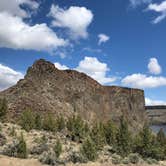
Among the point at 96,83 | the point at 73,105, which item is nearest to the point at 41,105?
the point at 73,105

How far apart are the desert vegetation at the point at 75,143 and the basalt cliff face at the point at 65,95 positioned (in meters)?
8.39

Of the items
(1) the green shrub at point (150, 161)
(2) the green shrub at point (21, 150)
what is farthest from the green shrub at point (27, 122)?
(1) the green shrub at point (150, 161)

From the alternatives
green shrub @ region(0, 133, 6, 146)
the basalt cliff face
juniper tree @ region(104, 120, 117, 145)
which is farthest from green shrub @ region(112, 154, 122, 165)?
the basalt cliff face

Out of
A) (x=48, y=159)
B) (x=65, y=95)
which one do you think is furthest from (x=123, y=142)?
(x=65, y=95)

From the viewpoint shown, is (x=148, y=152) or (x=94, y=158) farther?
(x=148, y=152)

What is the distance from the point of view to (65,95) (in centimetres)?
6159

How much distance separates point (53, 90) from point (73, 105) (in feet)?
18.8

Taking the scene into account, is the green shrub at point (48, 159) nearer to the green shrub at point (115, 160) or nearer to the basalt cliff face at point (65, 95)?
the green shrub at point (115, 160)

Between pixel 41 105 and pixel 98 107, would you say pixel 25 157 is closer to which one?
pixel 41 105

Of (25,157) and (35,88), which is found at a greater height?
(35,88)

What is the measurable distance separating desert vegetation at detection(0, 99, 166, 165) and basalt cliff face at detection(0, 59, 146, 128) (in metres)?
8.39

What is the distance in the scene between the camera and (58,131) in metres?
45.3

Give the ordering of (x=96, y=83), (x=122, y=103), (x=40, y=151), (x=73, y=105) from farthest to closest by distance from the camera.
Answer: (x=122, y=103)
(x=96, y=83)
(x=73, y=105)
(x=40, y=151)

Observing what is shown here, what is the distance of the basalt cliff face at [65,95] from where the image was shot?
2154 inches
